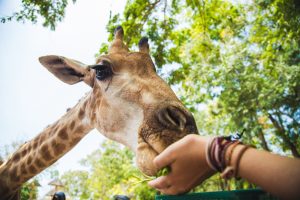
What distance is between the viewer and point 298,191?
0.85 m

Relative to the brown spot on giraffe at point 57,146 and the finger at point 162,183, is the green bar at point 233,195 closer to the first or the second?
the finger at point 162,183

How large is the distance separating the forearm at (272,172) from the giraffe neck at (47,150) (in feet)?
8.90

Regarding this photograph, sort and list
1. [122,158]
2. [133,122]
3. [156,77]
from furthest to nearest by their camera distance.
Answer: [122,158], [156,77], [133,122]

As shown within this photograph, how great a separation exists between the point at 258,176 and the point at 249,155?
92 millimetres

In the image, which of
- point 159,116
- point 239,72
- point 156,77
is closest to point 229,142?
point 159,116

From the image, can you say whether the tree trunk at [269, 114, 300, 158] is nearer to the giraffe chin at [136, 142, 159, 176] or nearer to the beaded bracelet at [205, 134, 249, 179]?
the giraffe chin at [136, 142, 159, 176]

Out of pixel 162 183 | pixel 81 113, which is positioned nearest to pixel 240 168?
pixel 162 183

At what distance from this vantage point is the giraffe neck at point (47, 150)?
Answer: 3506 millimetres

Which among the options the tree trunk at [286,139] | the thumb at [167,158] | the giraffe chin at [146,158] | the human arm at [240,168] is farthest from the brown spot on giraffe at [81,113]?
the tree trunk at [286,139]

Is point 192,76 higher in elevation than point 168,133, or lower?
higher

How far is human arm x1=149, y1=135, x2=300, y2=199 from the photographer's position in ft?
2.92

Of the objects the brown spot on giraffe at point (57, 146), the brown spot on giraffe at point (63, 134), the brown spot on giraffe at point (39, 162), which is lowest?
the brown spot on giraffe at point (39, 162)

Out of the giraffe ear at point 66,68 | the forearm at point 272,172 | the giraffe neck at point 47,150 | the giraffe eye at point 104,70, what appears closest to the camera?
the forearm at point 272,172

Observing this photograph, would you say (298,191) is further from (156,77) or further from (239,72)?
(239,72)
